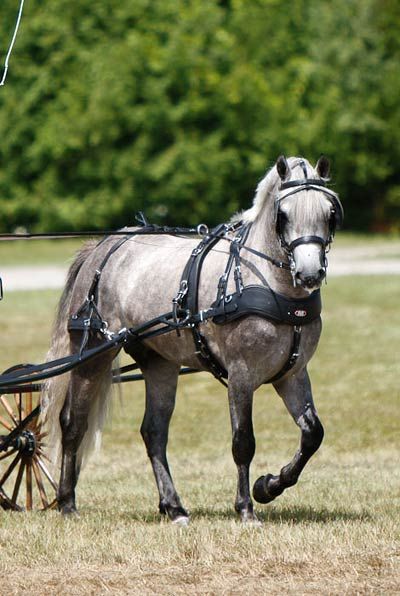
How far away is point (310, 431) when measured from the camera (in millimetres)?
7301

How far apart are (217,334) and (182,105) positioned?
3592 centimetres

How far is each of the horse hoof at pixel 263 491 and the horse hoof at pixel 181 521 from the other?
47cm

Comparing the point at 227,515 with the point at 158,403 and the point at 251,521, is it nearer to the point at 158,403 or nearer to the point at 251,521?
the point at 251,521

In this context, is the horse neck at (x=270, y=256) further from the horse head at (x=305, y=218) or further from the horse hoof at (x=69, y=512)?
the horse hoof at (x=69, y=512)

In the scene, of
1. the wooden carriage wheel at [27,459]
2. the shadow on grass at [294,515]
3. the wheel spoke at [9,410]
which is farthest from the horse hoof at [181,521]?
the wheel spoke at [9,410]

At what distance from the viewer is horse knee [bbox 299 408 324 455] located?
7305mm

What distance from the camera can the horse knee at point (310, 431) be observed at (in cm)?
730

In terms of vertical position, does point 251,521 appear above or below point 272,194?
below

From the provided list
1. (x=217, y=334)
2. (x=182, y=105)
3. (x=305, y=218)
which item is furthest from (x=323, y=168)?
(x=182, y=105)

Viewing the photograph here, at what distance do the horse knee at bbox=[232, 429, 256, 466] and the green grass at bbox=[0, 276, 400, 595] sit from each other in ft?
1.35

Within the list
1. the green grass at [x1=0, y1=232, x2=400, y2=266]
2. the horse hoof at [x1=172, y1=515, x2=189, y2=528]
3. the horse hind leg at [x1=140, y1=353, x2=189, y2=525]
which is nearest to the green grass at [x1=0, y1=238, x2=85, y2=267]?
the green grass at [x1=0, y1=232, x2=400, y2=266]

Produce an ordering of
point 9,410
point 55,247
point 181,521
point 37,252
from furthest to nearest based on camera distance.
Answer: point 55,247
point 37,252
point 9,410
point 181,521

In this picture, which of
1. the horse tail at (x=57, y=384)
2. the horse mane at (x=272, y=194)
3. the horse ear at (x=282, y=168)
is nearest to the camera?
the horse mane at (x=272, y=194)

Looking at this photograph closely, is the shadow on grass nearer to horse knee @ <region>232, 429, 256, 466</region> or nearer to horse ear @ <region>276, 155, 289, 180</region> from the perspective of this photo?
horse knee @ <region>232, 429, 256, 466</region>
